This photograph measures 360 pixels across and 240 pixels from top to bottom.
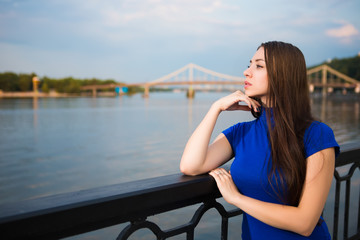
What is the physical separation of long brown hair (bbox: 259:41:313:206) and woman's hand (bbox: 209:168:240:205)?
13cm

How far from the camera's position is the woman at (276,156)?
3.51 ft

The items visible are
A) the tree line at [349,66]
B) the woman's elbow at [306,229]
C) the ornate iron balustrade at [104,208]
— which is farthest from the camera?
the tree line at [349,66]

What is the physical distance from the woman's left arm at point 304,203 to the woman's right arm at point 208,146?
0.12 metres

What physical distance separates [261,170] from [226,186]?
141 mm

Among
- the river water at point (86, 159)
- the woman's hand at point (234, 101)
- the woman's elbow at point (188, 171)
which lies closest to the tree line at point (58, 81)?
the river water at point (86, 159)

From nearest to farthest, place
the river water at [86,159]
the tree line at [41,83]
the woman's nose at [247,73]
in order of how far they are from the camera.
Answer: the woman's nose at [247,73]
the river water at [86,159]
the tree line at [41,83]

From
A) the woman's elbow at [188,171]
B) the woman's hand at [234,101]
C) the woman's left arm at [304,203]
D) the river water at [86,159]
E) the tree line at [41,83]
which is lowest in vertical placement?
the river water at [86,159]

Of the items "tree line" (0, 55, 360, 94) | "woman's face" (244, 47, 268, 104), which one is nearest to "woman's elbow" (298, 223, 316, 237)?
"woman's face" (244, 47, 268, 104)

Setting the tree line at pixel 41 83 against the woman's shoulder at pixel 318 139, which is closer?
the woman's shoulder at pixel 318 139

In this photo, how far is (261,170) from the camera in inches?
44.7

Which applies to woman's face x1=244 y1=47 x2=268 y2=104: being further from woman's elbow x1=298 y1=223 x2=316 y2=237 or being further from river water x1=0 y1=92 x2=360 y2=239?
river water x1=0 y1=92 x2=360 y2=239

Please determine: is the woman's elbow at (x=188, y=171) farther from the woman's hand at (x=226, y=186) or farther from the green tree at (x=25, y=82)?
the green tree at (x=25, y=82)

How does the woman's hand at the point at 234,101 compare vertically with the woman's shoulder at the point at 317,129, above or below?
above

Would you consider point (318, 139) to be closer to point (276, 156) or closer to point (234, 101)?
point (276, 156)
